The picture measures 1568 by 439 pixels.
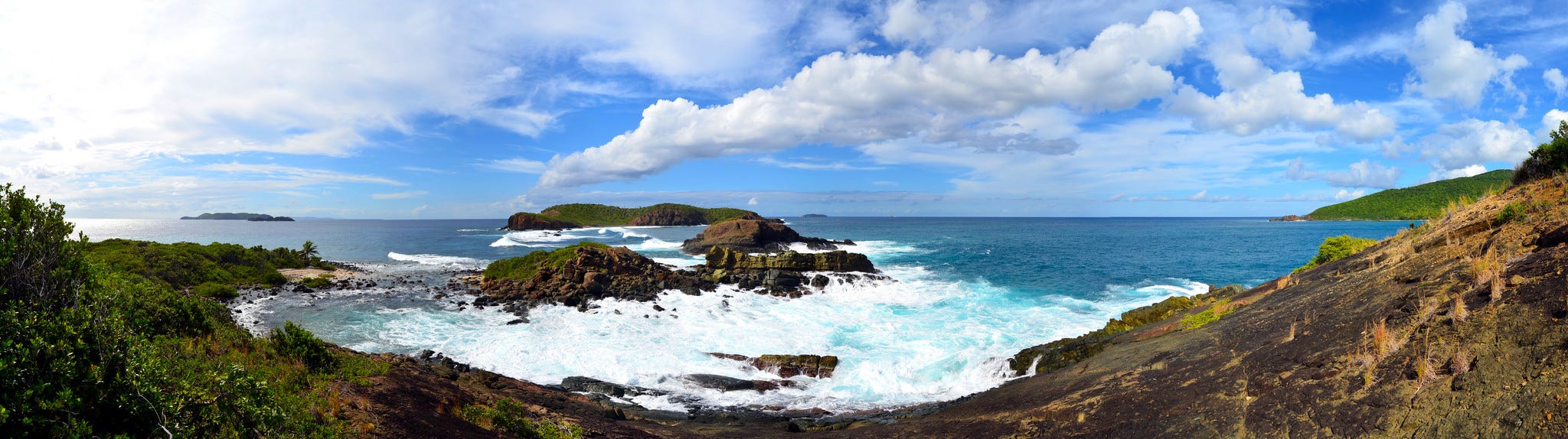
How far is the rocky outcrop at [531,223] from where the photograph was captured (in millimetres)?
129000

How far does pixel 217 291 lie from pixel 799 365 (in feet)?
105

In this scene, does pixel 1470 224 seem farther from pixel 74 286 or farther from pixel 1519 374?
pixel 74 286

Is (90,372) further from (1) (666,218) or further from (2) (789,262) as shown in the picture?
(1) (666,218)

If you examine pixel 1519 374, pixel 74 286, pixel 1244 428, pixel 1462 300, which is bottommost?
pixel 1244 428

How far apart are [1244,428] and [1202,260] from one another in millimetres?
56004

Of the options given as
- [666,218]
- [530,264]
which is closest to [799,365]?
[530,264]

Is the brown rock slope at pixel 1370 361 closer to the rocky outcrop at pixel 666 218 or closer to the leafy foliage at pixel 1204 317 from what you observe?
the leafy foliage at pixel 1204 317

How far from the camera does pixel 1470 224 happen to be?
448 inches

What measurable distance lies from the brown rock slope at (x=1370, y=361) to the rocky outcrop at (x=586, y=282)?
68.3 ft

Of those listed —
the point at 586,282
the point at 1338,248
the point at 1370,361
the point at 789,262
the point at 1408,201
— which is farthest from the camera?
the point at 1408,201

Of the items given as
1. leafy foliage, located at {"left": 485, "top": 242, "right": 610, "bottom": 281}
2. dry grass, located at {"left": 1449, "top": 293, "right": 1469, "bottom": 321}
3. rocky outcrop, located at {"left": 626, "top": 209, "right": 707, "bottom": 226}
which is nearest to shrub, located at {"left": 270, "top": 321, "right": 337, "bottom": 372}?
dry grass, located at {"left": 1449, "top": 293, "right": 1469, "bottom": 321}

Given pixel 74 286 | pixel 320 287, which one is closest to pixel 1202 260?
pixel 74 286

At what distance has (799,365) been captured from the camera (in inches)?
748

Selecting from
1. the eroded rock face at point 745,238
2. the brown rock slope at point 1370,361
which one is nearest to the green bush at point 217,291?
the brown rock slope at point 1370,361
